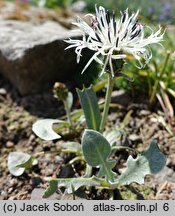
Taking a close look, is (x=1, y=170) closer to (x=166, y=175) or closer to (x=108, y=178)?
(x=108, y=178)

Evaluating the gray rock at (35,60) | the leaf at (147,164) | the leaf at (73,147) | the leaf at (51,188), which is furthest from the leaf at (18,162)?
the gray rock at (35,60)

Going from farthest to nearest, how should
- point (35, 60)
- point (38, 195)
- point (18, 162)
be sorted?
point (35, 60) → point (18, 162) → point (38, 195)

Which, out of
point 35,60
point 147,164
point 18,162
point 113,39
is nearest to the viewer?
point 113,39

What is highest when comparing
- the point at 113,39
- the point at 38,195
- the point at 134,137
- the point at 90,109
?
the point at 113,39

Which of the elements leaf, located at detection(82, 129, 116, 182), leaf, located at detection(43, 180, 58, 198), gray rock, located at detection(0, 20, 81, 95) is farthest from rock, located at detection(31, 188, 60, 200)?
gray rock, located at detection(0, 20, 81, 95)

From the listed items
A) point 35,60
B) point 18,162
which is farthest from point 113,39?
point 35,60

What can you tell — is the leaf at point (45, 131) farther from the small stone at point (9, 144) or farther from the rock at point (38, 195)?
the small stone at point (9, 144)

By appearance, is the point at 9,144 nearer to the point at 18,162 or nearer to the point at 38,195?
the point at 18,162
